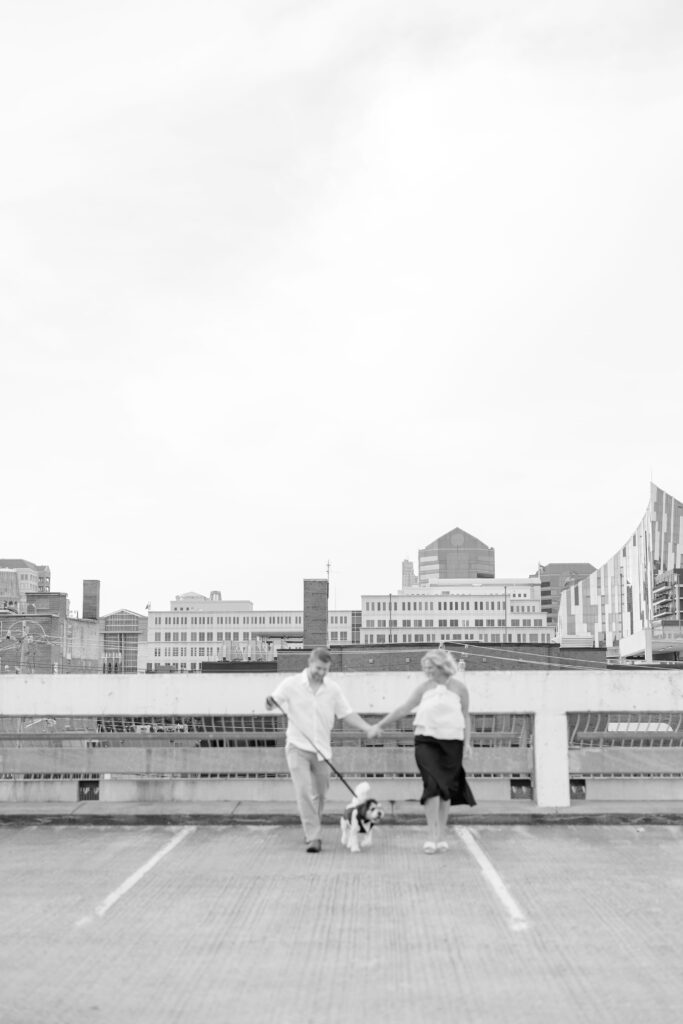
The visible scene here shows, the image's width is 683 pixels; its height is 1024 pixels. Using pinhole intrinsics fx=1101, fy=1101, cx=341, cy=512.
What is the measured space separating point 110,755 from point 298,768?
2745mm

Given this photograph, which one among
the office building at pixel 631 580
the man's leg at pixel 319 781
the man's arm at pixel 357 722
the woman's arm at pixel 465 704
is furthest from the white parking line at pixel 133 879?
the office building at pixel 631 580

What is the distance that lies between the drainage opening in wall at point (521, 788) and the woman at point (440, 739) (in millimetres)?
1953

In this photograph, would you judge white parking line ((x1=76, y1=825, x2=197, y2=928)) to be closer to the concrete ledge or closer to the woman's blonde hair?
the concrete ledge

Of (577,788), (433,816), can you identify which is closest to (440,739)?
(433,816)

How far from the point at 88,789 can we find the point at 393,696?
3.04 meters

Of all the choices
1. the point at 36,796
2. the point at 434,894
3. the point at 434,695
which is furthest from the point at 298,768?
the point at 36,796

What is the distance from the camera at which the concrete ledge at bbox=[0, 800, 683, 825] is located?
9422 mm

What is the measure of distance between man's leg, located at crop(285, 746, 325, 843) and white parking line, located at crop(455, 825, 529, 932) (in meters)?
1.20

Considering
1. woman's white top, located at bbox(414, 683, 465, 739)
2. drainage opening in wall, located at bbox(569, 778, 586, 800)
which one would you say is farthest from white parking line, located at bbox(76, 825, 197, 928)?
drainage opening in wall, located at bbox(569, 778, 586, 800)

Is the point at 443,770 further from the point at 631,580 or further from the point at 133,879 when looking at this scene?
the point at 631,580

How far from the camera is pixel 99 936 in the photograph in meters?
6.12

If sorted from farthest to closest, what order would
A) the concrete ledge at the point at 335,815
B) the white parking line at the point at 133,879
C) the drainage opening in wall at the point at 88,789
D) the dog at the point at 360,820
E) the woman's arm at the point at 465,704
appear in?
the drainage opening in wall at the point at 88,789, the concrete ledge at the point at 335,815, the woman's arm at the point at 465,704, the dog at the point at 360,820, the white parking line at the point at 133,879

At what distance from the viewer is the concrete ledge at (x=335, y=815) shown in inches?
371

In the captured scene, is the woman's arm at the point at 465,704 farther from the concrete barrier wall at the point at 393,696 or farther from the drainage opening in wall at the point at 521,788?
the drainage opening in wall at the point at 521,788
